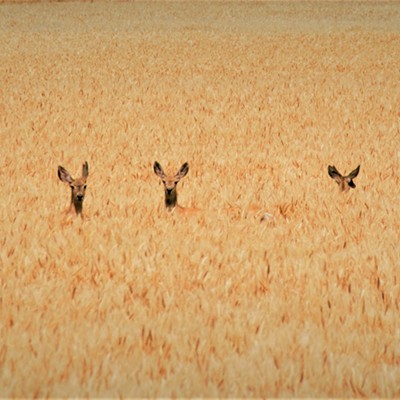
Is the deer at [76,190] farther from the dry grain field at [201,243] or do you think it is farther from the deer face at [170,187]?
the deer face at [170,187]

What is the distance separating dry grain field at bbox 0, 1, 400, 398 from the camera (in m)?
4.76

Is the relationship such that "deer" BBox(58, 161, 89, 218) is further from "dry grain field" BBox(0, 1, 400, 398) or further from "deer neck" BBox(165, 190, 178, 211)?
"deer neck" BBox(165, 190, 178, 211)

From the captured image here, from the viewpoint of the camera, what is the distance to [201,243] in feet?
24.9

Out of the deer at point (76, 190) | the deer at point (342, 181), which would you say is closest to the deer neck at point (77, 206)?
the deer at point (76, 190)

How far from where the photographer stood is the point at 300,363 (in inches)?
190

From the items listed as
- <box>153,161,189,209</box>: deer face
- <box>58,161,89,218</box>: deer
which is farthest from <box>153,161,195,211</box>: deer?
<box>58,161,89,218</box>: deer

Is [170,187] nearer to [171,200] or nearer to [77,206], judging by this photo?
[171,200]

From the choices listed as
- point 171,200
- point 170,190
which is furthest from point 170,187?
point 171,200

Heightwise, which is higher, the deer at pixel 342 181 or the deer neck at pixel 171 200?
the deer at pixel 342 181

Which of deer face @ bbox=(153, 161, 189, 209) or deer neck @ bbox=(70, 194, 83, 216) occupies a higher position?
deer face @ bbox=(153, 161, 189, 209)

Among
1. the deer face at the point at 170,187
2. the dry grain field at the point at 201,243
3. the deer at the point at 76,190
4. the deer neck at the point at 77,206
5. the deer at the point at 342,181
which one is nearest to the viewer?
the dry grain field at the point at 201,243

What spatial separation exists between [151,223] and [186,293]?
100 inches

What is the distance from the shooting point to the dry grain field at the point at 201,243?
15.6 ft

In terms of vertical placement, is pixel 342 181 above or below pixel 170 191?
above
